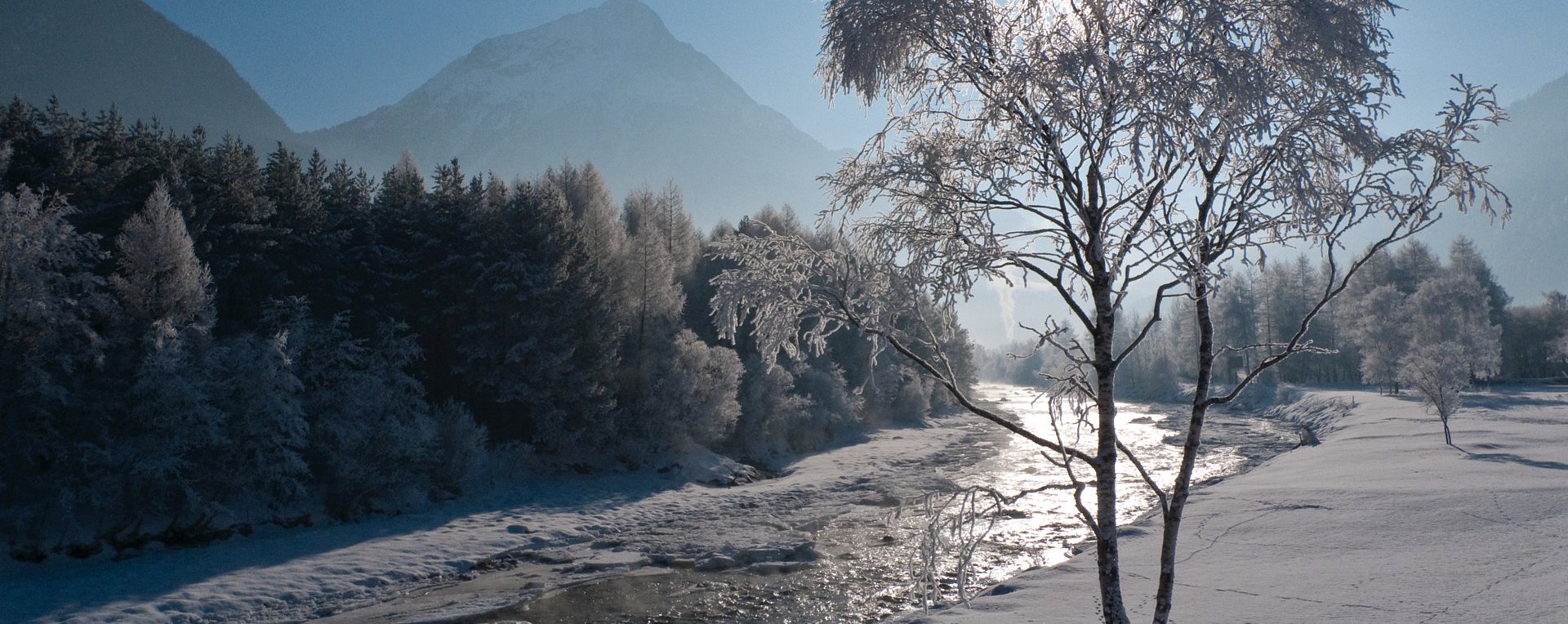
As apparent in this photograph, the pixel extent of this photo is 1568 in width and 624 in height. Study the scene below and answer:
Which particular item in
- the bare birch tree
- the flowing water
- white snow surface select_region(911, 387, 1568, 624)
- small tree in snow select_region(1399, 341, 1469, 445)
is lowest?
the flowing water

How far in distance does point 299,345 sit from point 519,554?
9.62 metres

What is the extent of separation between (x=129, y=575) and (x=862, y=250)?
18.8 meters

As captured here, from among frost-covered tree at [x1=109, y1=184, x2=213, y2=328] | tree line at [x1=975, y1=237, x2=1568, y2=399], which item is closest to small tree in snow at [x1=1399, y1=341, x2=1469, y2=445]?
tree line at [x1=975, y1=237, x2=1568, y2=399]

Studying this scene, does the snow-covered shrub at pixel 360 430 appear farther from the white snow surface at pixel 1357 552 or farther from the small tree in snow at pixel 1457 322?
the small tree in snow at pixel 1457 322

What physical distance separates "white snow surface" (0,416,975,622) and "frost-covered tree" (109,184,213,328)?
6.04 metres

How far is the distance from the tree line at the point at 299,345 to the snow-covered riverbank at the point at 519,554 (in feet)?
5.39

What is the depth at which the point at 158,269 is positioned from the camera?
61.6 ft

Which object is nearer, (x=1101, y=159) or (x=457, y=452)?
(x=1101, y=159)

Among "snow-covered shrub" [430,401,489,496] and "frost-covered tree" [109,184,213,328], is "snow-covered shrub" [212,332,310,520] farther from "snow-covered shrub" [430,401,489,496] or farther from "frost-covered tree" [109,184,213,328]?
"snow-covered shrub" [430,401,489,496]

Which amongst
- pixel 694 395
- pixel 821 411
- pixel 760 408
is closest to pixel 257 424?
pixel 694 395

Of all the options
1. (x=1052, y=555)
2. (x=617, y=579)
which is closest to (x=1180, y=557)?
(x=1052, y=555)

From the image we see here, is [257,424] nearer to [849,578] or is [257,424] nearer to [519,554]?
[519,554]

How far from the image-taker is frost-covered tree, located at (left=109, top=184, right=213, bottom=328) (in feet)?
60.8

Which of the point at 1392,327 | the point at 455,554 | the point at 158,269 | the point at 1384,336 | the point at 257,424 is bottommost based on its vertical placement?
the point at 455,554
